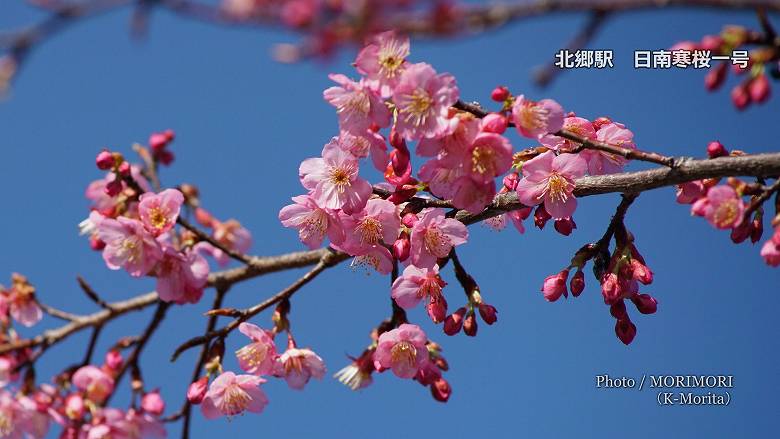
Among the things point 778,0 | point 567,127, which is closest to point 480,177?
point 567,127

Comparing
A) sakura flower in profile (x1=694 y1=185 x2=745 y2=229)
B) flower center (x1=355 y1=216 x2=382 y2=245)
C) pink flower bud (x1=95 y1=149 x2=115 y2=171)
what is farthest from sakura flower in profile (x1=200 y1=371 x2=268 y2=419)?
sakura flower in profile (x1=694 y1=185 x2=745 y2=229)

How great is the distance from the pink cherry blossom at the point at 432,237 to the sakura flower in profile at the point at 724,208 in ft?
2.63

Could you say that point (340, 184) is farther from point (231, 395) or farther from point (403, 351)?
point (231, 395)

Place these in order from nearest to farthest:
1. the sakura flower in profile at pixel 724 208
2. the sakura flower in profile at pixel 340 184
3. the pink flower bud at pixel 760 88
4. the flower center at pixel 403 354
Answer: the pink flower bud at pixel 760 88 < the sakura flower in profile at pixel 724 208 < the sakura flower in profile at pixel 340 184 < the flower center at pixel 403 354

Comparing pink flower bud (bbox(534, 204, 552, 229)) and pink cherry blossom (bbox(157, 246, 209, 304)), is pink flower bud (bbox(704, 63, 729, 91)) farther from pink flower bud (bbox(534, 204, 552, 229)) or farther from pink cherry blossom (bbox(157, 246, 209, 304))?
pink cherry blossom (bbox(157, 246, 209, 304))

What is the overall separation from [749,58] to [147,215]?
2069mm

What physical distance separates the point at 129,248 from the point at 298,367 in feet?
2.47

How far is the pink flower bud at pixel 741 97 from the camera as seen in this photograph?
214cm

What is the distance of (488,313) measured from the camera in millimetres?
2953

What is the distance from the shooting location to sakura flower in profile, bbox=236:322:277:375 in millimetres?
3037

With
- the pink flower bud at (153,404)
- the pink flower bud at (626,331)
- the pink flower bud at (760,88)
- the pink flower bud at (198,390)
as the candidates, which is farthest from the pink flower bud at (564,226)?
the pink flower bud at (153,404)

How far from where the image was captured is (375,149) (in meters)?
2.69

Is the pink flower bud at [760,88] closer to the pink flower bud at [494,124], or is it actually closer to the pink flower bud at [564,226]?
the pink flower bud at [494,124]

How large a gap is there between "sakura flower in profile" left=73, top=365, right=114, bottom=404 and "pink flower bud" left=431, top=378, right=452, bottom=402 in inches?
46.8
